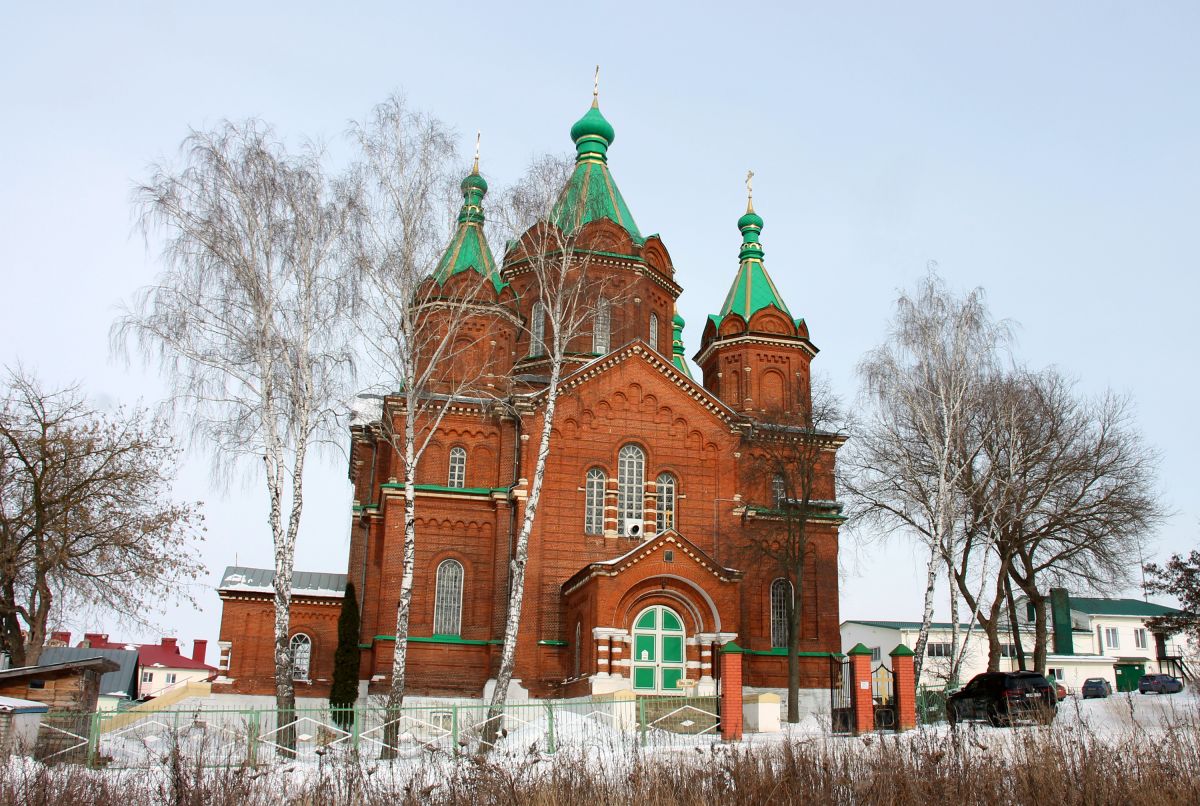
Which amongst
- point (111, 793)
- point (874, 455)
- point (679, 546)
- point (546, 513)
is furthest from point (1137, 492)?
point (111, 793)

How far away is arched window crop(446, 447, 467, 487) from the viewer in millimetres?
29219

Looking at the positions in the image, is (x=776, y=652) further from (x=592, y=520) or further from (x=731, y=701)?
(x=731, y=701)

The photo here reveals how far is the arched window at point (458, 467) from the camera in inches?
1150

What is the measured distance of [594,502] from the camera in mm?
28219

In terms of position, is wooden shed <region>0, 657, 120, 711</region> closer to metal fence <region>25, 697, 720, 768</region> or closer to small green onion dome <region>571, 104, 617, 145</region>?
metal fence <region>25, 697, 720, 768</region>

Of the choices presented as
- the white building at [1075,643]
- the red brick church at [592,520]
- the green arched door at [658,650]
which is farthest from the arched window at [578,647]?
the white building at [1075,643]

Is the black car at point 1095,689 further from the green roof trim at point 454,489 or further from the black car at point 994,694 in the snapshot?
the green roof trim at point 454,489

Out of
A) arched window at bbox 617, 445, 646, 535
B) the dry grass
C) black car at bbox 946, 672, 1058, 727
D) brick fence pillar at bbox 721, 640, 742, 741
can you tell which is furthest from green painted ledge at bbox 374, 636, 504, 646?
the dry grass

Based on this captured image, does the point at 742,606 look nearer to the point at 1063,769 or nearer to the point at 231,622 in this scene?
the point at 231,622

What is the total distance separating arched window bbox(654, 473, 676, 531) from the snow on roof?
31.1 ft

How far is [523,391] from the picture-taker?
103 feet

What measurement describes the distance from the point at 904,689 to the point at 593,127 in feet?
68.8

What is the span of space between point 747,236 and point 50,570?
22.6m

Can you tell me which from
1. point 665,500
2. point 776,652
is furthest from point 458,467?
point 776,652
